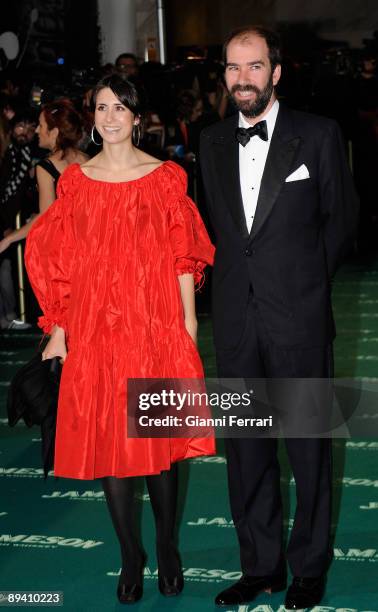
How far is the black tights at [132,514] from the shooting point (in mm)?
3506

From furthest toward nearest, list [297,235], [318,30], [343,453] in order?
1. [318,30]
2. [343,453]
3. [297,235]

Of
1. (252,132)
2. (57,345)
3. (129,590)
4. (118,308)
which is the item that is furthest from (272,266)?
(129,590)

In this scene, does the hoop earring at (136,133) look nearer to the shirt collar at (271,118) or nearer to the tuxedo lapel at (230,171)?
the tuxedo lapel at (230,171)

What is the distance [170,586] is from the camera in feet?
12.0

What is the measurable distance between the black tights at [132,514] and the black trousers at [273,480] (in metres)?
0.20

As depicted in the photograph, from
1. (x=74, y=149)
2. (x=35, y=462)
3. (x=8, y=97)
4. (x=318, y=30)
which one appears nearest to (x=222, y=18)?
(x=318, y=30)

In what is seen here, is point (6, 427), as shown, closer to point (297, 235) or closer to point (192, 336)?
point (192, 336)

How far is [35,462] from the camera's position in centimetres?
539

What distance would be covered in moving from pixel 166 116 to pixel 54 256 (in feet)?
24.6

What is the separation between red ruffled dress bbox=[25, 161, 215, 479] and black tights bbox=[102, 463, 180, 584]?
58 mm

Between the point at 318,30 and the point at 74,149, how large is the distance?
10733 millimetres

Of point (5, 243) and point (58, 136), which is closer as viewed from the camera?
point (58, 136)

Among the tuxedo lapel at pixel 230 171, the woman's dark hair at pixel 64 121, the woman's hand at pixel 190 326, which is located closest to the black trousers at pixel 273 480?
the woman's hand at pixel 190 326

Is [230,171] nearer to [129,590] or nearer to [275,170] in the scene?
[275,170]
